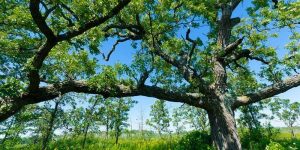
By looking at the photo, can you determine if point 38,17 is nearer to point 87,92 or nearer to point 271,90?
point 87,92

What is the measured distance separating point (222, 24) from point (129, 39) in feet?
17.6

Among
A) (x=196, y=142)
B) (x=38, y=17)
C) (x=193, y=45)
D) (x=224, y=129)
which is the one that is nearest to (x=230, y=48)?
(x=193, y=45)

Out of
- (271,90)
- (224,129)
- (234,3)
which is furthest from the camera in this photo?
(234,3)

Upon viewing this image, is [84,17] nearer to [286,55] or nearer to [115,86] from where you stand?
[115,86]

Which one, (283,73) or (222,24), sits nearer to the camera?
(283,73)

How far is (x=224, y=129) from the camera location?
1409cm

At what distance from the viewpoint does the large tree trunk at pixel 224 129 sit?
13734mm

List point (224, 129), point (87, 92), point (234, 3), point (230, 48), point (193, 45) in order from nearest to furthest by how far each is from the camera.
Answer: point (87, 92) → point (224, 129) → point (193, 45) → point (230, 48) → point (234, 3)

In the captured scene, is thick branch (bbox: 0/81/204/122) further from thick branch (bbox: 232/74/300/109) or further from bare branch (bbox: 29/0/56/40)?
bare branch (bbox: 29/0/56/40)

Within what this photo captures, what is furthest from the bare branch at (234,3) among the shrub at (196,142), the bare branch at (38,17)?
the bare branch at (38,17)

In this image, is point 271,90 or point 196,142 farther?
point 196,142

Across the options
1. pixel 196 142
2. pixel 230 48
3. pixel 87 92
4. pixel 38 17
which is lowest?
pixel 196 142

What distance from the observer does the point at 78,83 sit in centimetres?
1352

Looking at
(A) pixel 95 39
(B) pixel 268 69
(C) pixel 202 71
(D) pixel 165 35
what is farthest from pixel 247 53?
(A) pixel 95 39
